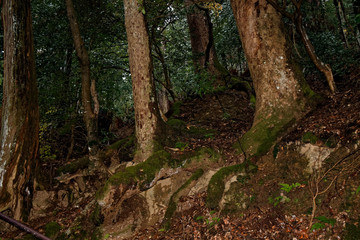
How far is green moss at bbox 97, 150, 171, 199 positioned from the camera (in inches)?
159

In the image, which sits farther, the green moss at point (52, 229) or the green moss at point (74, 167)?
the green moss at point (74, 167)

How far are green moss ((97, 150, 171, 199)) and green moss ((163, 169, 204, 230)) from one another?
22.4 inches

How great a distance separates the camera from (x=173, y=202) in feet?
14.5

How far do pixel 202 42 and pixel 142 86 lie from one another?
5.10 meters

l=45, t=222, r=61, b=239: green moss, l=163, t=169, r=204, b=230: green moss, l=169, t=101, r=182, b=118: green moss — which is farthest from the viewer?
l=169, t=101, r=182, b=118: green moss

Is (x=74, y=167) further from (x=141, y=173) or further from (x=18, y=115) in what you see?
(x=141, y=173)

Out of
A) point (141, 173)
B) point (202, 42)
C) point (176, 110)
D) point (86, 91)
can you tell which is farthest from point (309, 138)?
point (202, 42)

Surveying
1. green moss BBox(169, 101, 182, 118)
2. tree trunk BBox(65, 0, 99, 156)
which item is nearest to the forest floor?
tree trunk BBox(65, 0, 99, 156)

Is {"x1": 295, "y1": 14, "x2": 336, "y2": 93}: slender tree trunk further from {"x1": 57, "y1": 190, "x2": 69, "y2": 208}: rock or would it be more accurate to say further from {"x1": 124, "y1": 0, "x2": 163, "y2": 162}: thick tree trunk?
{"x1": 57, "y1": 190, "x2": 69, "y2": 208}: rock

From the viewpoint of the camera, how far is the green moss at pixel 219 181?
4.02 meters

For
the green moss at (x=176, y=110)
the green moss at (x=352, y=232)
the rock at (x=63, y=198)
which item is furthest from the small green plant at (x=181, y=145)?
the rock at (x=63, y=198)

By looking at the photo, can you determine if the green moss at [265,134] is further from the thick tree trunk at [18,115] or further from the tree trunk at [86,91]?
the thick tree trunk at [18,115]

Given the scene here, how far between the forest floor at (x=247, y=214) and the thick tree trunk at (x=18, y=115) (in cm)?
71

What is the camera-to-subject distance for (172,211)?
431cm
